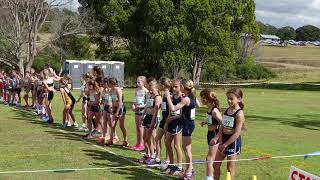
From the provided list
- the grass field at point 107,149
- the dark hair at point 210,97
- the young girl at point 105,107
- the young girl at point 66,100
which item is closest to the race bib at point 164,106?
the grass field at point 107,149

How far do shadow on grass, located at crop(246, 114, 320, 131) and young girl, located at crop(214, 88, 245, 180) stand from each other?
1122 cm

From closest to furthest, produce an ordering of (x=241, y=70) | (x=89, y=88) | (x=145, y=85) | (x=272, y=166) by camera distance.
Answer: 1. (x=272, y=166)
2. (x=145, y=85)
3. (x=89, y=88)
4. (x=241, y=70)

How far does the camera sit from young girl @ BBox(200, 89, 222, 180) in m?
8.11

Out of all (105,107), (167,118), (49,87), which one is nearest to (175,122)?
(167,118)

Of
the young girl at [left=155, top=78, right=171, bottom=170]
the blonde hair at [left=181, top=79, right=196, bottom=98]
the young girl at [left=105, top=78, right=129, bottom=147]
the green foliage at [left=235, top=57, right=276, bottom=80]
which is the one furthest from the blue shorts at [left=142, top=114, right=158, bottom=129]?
the green foliage at [left=235, top=57, right=276, bottom=80]

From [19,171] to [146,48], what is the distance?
121 ft

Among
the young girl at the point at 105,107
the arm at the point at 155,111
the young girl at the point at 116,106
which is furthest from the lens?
the young girl at the point at 105,107

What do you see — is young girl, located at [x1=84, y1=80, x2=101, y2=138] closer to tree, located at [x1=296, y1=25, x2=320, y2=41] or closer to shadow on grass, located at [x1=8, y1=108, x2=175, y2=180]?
shadow on grass, located at [x1=8, y1=108, x2=175, y2=180]

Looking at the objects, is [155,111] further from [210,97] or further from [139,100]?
[210,97]

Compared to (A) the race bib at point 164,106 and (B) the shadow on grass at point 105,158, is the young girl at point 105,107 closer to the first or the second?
(B) the shadow on grass at point 105,158

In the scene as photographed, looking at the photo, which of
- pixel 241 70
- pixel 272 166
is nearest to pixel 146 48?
pixel 241 70

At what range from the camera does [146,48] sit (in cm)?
4541

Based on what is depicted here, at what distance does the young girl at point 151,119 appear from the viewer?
10.4 meters

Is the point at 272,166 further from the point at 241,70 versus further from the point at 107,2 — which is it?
the point at 241,70
